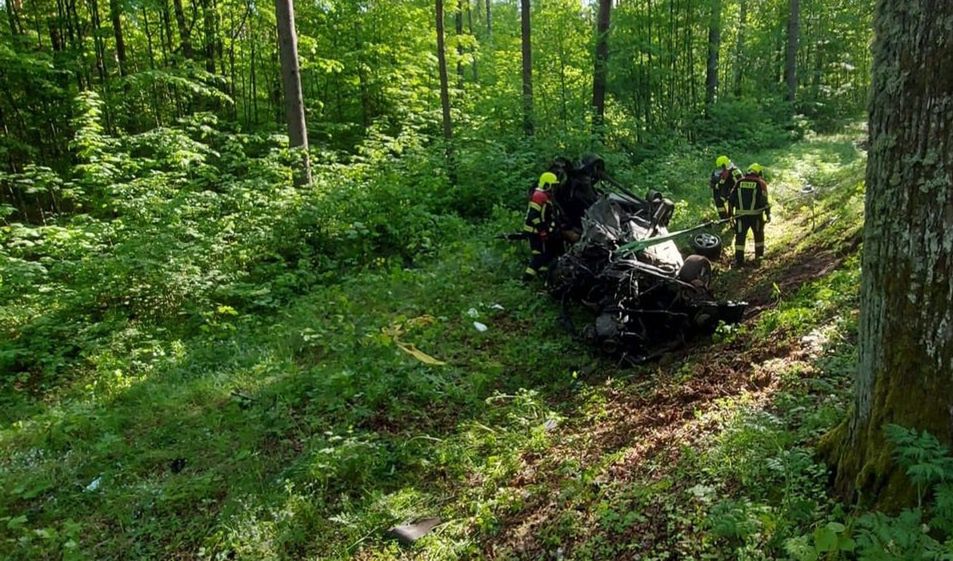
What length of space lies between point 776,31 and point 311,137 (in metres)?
24.8

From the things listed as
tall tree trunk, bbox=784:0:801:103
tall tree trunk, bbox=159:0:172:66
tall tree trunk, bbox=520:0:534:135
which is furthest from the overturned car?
tall tree trunk, bbox=784:0:801:103

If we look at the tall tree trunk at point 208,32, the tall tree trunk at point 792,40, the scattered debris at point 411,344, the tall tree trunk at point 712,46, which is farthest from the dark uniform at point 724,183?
the tall tree trunk at point 792,40

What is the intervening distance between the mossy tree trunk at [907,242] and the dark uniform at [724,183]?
7364mm

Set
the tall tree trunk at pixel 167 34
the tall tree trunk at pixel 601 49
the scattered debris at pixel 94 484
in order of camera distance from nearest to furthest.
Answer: the scattered debris at pixel 94 484, the tall tree trunk at pixel 167 34, the tall tree trunk at pixel 601 49

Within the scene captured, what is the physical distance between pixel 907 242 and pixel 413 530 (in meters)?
3.28

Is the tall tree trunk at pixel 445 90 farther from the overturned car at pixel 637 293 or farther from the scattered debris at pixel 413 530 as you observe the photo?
the scattered debris at pixel 413 530

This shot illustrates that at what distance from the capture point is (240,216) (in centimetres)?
1005

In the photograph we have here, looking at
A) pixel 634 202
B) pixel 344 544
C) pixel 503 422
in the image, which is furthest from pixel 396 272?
pixel 344 544

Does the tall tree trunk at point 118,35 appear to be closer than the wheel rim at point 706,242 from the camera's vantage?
No

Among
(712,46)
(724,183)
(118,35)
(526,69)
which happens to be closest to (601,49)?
(526,69)

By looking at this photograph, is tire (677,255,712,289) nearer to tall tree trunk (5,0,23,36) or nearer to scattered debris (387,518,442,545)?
scattered debris (387,518,442,545)

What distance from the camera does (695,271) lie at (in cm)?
673

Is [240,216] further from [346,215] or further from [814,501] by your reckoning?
[814,501]

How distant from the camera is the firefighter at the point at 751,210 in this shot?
846cm
